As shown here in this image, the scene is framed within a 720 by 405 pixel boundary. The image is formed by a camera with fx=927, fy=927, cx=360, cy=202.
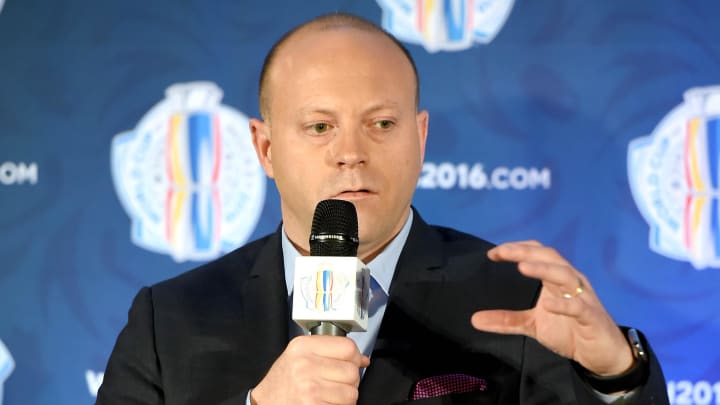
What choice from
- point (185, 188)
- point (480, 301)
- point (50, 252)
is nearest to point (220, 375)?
point (480, 301)

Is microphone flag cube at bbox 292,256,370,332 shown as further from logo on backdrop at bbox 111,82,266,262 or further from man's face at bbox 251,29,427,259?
logo on backdrop at bbox 111,82,266,262

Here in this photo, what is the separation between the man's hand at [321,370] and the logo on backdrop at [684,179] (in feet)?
4.44

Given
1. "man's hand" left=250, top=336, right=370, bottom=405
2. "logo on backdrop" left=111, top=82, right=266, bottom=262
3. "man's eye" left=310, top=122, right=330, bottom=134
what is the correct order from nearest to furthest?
"man's hand" left=250, top=336, right=370, bottom=405
"man's eye" left=310, top=122, right=330, bottom=134
"logo on backdrop" left=111, top=82, right=266, bottom=262

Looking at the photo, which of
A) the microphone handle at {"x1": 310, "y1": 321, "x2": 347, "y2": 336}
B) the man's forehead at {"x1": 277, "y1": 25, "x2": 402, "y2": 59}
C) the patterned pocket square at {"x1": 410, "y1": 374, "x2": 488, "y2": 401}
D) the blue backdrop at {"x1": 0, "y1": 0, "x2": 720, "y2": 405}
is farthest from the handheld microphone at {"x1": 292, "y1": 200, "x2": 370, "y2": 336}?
the blue backdrop at {"x1": 0, "y1": 0, "x2": 720, "y2": 405}

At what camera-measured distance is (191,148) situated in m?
2.60

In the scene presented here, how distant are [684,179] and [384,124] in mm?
952

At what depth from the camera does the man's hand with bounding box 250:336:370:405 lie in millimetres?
1221

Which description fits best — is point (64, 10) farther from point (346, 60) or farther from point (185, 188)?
point (346, 60)

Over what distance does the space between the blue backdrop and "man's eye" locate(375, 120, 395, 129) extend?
0.67 m

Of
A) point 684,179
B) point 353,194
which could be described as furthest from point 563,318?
point 684,179

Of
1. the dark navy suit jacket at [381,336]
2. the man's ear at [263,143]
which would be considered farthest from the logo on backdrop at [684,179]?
the man's ear at [263,143]

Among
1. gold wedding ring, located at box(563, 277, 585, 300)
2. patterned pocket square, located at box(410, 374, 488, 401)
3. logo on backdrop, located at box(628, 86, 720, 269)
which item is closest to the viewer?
gold wedding ring, located at box(563, 277, 585, 300)

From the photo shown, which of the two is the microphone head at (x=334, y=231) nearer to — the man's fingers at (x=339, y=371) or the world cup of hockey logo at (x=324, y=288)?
the world cup of hockey logo at (x=324, y=288)

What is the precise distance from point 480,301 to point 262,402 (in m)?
0.58
